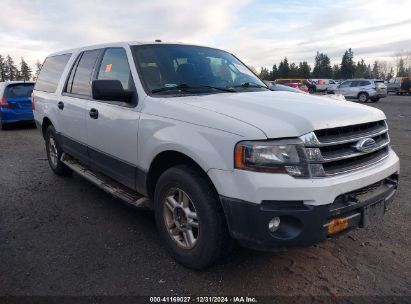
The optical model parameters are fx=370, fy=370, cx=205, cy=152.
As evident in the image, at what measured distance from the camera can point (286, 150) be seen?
2525mm

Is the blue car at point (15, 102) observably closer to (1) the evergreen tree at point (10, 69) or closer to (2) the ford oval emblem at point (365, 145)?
(2) the ford oval emblem at point (365, 145)

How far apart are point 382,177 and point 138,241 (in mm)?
2330

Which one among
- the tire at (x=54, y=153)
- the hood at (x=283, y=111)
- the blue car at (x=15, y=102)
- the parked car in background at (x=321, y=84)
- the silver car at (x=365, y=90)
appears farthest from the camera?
the parked car in background at (x=321, y=84)

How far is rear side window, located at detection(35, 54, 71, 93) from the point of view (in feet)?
18.2

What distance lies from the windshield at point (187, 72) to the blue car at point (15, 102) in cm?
930

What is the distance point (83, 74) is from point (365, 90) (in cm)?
2538

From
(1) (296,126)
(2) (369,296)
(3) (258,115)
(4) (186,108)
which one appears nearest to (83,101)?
(4) (186,108)

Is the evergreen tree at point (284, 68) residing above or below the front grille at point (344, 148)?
above

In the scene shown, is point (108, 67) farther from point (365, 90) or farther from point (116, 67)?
point (365, 90)

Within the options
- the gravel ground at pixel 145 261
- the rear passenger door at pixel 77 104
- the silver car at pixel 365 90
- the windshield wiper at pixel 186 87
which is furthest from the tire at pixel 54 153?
the silver car at pixel 365 90

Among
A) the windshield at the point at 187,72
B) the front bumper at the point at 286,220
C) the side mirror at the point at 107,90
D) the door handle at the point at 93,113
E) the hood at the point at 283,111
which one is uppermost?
the windshield at the point at 187,72

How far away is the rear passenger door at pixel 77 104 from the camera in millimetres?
4539

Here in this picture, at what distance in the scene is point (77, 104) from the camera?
4.66m

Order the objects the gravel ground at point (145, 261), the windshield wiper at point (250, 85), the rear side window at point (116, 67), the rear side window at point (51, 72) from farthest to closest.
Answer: the rear side window at point (51, 72)
the windshield wiper at point (250, 85)
the rear side window at point (116, 67)
the gravel ground at point (145, 261)
